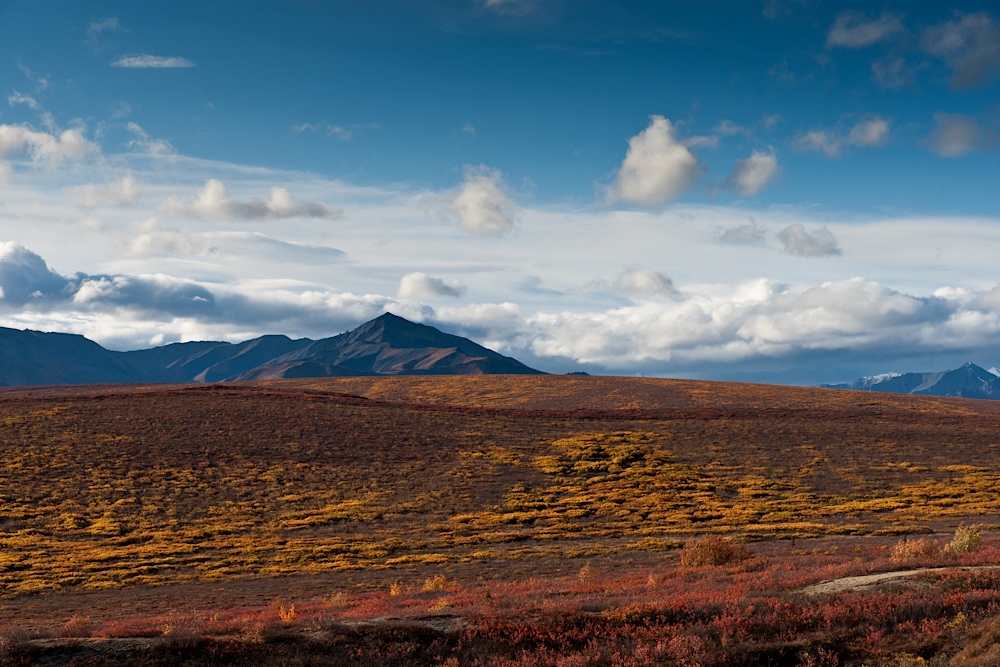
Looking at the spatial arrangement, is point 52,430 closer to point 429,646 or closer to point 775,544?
point 775,544

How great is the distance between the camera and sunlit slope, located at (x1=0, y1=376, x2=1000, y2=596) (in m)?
46.4

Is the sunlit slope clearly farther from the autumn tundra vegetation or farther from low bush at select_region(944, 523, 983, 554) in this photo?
low bush at select_region(944, 523, 983, 554)

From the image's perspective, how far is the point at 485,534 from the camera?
5016 cm

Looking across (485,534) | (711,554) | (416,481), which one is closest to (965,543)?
(711,554)

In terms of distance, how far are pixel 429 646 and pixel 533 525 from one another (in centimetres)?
4048

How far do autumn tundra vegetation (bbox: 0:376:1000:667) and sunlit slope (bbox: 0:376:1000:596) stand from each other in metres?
0.36

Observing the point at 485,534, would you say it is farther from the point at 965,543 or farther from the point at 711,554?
the point at 965,543

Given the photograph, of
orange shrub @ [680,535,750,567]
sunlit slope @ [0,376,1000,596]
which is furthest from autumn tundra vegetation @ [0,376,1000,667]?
sunlit slope @ [0,376,1000,596]

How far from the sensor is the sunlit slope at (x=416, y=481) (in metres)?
46.4

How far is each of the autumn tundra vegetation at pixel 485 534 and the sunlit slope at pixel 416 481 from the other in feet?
1.18

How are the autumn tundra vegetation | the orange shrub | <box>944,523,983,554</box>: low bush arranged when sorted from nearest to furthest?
the autumn tundra vegetation
<box>944,523,983,554</box>: low bush
the orange shrub

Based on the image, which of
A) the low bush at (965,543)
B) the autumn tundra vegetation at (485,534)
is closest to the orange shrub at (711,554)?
the autumn tundra vegetation at (485,534)

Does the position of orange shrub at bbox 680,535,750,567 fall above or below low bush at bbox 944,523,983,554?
below

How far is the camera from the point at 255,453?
76.2 metres
